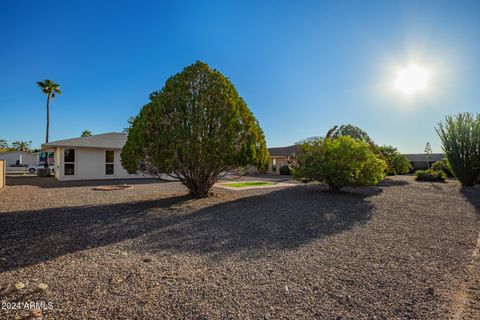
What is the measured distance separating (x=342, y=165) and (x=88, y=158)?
1771cm

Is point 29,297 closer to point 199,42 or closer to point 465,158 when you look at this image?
point 199,42

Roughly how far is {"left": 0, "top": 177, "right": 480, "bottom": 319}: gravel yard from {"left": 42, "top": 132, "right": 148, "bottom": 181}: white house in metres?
11.6

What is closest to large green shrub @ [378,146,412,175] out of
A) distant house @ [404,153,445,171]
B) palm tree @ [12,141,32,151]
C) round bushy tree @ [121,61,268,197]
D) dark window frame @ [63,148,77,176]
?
round bushy tree @ [121,61,268,197]

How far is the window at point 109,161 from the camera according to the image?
1802 centimetres

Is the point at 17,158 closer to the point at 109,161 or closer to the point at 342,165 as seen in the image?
the point at 109,161

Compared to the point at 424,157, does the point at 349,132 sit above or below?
above

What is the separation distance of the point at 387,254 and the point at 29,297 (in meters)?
5.12

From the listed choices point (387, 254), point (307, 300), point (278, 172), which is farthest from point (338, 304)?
point (278, 172)

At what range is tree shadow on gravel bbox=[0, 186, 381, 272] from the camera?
4051 mm

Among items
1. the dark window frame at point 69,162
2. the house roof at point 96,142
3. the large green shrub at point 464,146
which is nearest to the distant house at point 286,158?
the large green shrub at point 464,146

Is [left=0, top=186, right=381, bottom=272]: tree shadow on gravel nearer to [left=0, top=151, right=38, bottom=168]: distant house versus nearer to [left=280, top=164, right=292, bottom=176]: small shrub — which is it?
[left=280, top=164, right=292, bottom=176]: small shrub

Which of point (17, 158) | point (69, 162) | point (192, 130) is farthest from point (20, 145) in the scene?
point (192, 130)

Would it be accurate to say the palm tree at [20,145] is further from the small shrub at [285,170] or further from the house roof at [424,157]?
the house roof at [424,157]

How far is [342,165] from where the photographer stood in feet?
32.0
